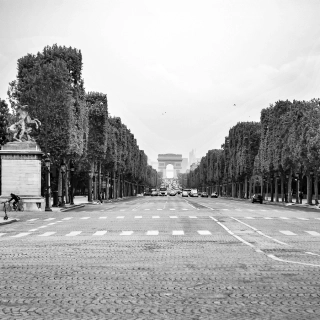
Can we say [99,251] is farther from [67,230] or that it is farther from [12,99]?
[12,99]

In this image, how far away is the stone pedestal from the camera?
51094mm

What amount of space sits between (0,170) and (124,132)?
6786cm

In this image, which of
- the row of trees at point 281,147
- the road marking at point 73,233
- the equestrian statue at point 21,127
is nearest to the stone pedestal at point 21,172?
the equestrian statue at point 21,127

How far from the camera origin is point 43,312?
9367 millimetres

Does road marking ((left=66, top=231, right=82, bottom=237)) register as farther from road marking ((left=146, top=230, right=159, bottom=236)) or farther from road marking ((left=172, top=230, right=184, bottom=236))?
road marking ((left=172, top=230, right=184, bottom=236))

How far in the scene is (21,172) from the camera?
51188mm

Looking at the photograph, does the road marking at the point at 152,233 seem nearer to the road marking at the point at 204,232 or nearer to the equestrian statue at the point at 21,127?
the road marking at the point at 204,232

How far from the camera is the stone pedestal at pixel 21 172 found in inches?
2012

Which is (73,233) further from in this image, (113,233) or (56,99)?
(56,99)

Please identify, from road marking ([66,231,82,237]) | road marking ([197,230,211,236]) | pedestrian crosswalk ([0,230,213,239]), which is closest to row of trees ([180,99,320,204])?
road marking ([197,230,211,236])

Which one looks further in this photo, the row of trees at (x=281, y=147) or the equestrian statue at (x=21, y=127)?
the row of trees at (x=281, y=147)

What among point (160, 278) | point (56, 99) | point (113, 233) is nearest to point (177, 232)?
point (113, 233)

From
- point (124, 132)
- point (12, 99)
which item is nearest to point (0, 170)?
point (12, 99)

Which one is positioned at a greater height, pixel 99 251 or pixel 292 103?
pixel 292 103
